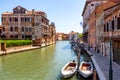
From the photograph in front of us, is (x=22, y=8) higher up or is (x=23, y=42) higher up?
(x=22, y=8)

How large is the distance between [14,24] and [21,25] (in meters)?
2.22

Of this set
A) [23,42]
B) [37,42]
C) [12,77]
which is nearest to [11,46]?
[23,42]

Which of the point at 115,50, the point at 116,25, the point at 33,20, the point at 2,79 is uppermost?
the point at 33,20

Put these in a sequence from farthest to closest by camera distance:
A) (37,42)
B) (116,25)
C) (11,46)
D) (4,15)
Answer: (4,15) < (37,42) < (11,46) < (116,25)

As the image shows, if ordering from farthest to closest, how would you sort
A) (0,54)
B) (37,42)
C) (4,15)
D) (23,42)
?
(4,15) → (37,42) → (23,42) → (0,54)

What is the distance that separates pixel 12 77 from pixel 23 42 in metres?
33.3

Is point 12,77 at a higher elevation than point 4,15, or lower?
lower

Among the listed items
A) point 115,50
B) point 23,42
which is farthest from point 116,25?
point 23,42

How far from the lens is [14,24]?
228 feet

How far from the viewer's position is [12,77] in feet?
62.8

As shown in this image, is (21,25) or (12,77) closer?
(12,77)

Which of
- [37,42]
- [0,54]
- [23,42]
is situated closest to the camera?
[0,54]

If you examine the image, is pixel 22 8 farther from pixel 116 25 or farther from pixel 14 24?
pixel 116 25

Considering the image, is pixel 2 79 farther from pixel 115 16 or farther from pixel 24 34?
pixel 24 34
